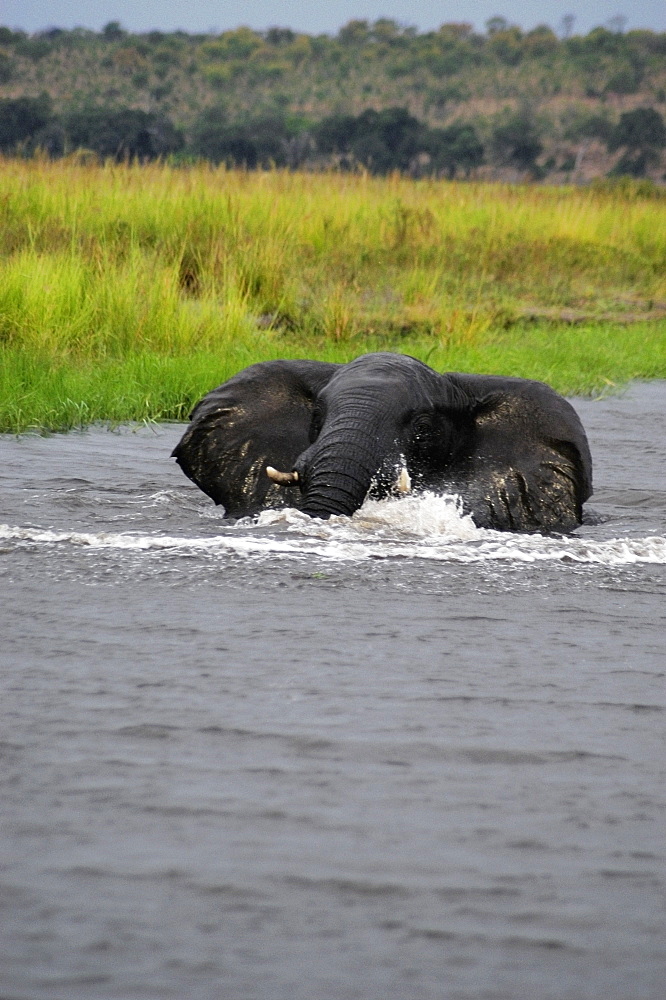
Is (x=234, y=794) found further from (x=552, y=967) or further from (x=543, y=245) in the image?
(x=543, y=245)

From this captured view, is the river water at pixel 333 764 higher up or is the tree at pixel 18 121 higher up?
the tree at pixel 18 121

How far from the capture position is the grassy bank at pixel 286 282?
30.4 feet

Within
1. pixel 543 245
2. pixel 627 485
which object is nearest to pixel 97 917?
pixel 627 485

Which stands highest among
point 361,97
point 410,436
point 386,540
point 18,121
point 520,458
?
point 361,97

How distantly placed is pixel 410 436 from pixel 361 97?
57.2 m

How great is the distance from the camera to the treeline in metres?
33.9

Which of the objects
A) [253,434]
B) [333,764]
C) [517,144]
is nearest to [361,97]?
[517,144]

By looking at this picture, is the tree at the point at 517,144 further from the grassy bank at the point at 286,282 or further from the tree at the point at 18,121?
the grassy bank at the point at 286,282

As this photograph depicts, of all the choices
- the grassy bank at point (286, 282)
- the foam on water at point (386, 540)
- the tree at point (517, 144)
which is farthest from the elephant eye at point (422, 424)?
the tree at point (517, 144)

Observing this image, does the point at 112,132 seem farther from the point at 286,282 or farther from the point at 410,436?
the point at 410,436

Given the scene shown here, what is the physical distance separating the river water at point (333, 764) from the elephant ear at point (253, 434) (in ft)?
1.73

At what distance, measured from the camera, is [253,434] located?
5.59m

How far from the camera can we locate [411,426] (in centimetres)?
511

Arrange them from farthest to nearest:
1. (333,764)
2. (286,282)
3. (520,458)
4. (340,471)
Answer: (286,282)
(520,458)
(340,471)
(333,764)
